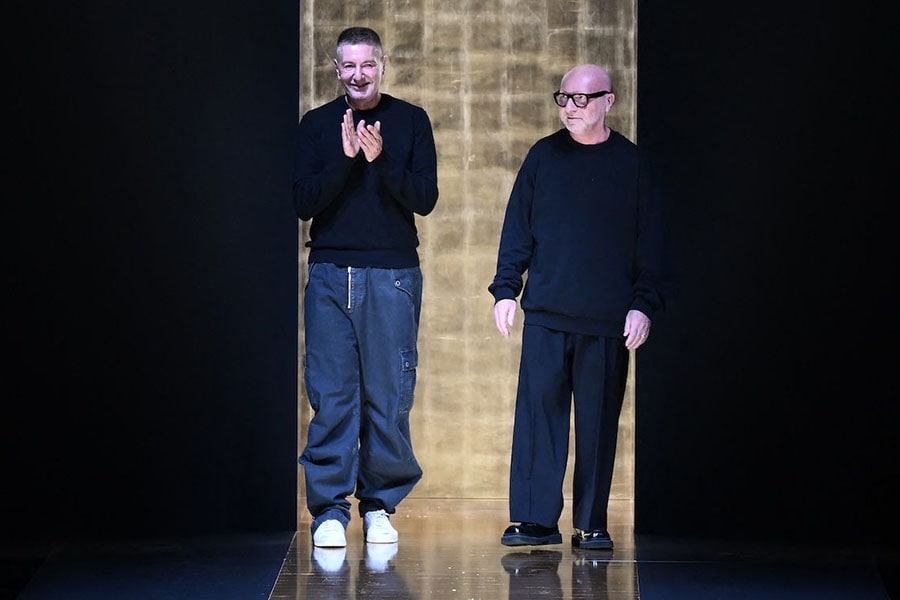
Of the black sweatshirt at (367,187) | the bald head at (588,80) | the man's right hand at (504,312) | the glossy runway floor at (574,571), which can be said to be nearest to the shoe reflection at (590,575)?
the glossy runway floor at (574,571)

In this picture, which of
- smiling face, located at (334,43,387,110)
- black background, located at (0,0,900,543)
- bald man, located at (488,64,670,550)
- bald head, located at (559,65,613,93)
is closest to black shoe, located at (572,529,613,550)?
bald man, located at (488,64,670,550)

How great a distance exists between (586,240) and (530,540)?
842mm

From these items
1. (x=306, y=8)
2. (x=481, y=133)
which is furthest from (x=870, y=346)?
(x=306, y=8)

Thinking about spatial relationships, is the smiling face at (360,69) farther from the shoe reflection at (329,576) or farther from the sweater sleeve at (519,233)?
the shoe reflection at (329,576)

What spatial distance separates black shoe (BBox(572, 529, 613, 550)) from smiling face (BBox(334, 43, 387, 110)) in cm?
136

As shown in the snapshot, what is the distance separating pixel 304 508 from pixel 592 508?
124 centimetres

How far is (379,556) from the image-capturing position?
4.27 meters

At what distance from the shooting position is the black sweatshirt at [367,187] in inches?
169

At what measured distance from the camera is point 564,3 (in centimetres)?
541

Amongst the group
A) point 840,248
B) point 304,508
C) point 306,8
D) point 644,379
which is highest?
point 306,8

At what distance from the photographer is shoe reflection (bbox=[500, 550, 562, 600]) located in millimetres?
3756

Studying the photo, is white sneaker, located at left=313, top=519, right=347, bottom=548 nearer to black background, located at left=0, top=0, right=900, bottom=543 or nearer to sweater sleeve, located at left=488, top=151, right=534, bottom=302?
black background, located at left=0, top=0, right=900, bottom=543

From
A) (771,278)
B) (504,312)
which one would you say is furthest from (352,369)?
(771,278)

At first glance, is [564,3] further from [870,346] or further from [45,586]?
[45,586]
